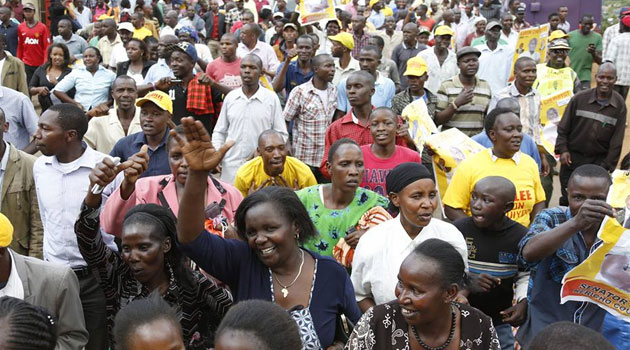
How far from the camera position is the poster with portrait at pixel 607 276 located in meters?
4.03

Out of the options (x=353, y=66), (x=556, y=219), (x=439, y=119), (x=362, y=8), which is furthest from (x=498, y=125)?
(x=362, y=8)

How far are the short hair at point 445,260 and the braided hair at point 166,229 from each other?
1.22 m

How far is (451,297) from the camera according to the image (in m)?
3.55

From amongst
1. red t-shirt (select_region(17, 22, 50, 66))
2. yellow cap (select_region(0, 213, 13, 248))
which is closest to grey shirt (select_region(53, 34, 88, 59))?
red t-shirt (select_region(17, 22, 50, 66))

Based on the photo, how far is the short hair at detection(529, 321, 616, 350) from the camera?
2903 millimetres

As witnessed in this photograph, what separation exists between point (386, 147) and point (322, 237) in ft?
5.28

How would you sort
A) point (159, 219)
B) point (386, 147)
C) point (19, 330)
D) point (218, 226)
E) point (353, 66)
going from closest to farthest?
point (19, 330) < point (159, 219) < point (218, 226) < point (386, 147) < point (353, 66)

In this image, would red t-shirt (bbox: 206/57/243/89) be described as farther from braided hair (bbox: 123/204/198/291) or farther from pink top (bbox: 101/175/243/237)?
braided hair (bbox: 123/204/198/291)

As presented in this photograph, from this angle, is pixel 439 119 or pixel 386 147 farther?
pixel 439 119

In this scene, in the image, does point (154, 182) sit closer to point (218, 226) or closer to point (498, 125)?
point (218, 226)

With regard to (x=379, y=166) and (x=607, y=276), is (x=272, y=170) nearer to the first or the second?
(x=379, y=166)

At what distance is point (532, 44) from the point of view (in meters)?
11.6

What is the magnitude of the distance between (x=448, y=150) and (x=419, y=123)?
0.99 m

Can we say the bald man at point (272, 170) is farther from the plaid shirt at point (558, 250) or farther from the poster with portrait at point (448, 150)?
the plaid shirt at point (558, 250)
